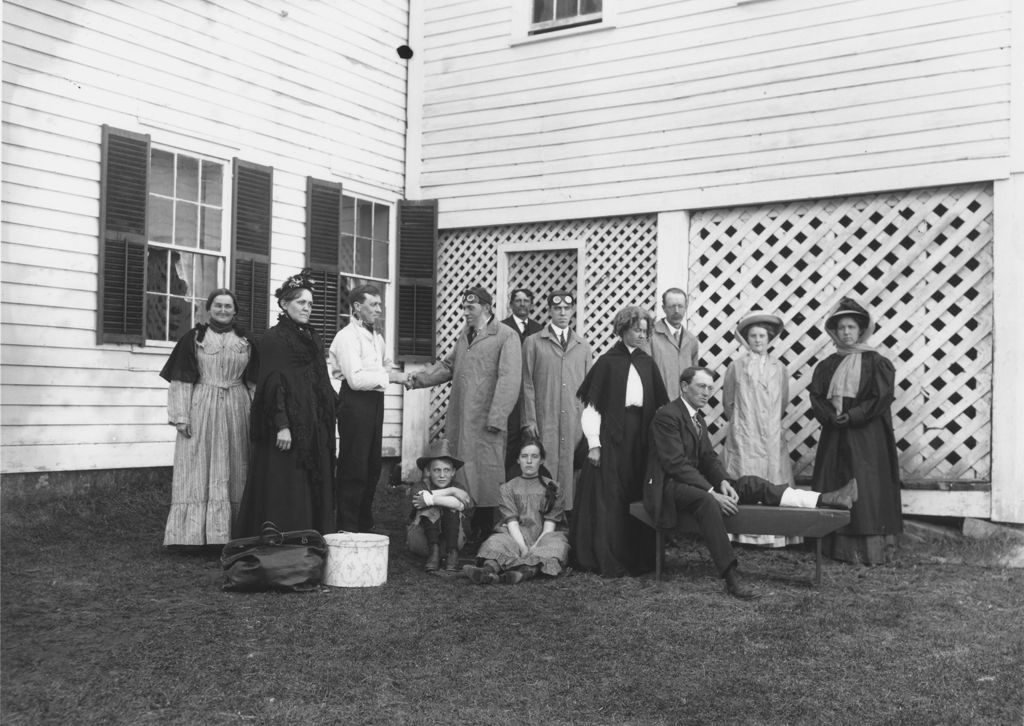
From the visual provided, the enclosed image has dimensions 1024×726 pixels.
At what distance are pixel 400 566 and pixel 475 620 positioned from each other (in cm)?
161

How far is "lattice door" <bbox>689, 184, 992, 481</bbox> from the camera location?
820 centimetres

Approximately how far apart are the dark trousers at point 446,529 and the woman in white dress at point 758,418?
6.87 feet

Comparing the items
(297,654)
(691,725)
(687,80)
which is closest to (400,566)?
(297,654)

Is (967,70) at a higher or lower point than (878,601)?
higher

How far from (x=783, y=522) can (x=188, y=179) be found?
5382mm

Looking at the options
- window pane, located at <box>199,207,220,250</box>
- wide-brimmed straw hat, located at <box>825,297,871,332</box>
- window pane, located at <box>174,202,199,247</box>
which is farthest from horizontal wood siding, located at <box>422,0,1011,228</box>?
window pane, located at <box>174,202,199,247</box>

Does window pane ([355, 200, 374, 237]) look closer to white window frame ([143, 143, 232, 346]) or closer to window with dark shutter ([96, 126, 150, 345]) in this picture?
white window frame ([143, 143, 232, 346])

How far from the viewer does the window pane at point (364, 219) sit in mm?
10711

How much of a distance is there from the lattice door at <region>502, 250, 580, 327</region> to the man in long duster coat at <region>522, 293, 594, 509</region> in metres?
2.18

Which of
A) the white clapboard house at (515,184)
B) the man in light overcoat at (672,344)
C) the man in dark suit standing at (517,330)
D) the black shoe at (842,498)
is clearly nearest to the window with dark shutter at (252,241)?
the white clapboard house at (515,184)

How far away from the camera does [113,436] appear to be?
27.5ft

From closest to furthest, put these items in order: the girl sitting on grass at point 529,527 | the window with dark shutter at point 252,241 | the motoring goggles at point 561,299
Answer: the girl sitting on grass at point 529,527, the motoring goggles at point 561,299, the window with dark shutter at point 252,241

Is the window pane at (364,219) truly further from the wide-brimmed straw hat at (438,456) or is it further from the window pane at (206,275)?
the wide-brimmed straw hat at (438,456)

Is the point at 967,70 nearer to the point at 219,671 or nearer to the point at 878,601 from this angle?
the point at 878,601
